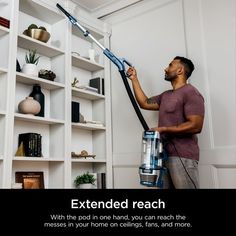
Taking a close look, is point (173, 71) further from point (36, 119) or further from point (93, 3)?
point (93, 3)

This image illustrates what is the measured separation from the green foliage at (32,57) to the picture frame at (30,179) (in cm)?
96

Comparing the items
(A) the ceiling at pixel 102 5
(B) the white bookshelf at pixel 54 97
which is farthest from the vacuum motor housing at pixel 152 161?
(A) the ceiling at pixel 102 5

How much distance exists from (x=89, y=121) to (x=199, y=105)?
124 cm

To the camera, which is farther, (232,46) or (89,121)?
(89,121)

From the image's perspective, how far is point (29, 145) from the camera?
243cm

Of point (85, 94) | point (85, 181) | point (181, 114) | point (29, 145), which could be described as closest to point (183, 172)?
point (181, 114)

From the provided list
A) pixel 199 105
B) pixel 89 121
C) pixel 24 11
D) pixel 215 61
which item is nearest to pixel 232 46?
pixel 215 61

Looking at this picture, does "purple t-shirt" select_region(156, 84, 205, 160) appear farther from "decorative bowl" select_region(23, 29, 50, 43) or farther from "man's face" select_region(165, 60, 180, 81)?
"decorative bowl" select_region(23, 29, 50, 43)

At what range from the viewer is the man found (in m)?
2.06

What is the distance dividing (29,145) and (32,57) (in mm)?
759

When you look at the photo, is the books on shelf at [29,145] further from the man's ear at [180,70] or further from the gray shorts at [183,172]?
the man's ear at [180,70]

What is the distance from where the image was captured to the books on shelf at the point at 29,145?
2.41 meters
